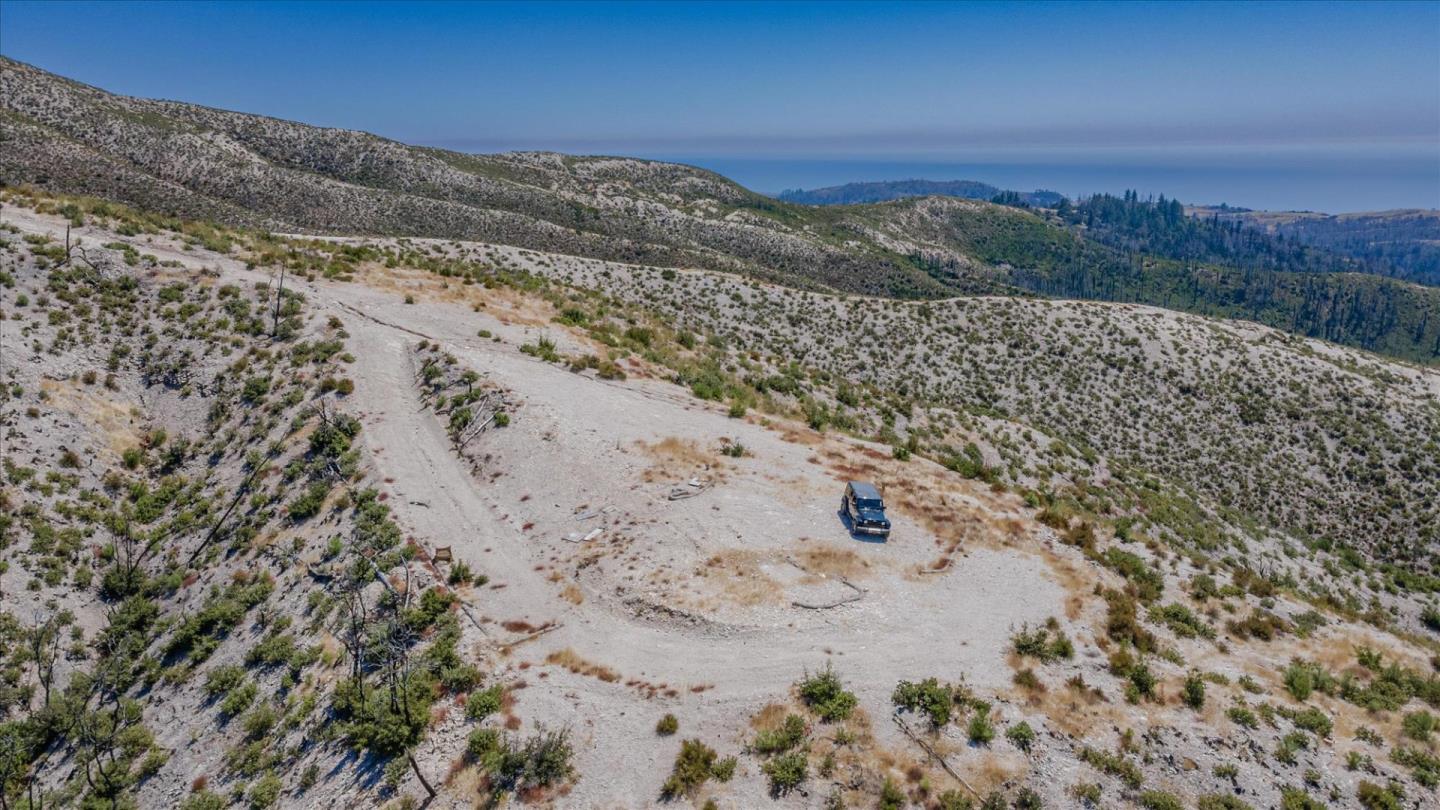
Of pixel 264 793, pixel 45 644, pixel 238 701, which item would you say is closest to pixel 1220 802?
pixel 264 793

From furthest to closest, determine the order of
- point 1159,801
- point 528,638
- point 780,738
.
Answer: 1. point 528,638
2. point 780,738
3. point 1159,801

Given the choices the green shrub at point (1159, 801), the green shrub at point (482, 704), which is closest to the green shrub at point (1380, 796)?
the green shrub at point (1159, 801)

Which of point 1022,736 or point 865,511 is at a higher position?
point 865,511

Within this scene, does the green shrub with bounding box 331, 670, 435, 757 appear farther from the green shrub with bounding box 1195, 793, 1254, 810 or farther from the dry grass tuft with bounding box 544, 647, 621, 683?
the green shrub with bounding box 1195, 793, 1254, 810

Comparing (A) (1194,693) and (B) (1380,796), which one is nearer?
(B) (1380,796)

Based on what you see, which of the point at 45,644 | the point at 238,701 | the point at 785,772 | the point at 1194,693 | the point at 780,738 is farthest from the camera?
the point at 45,644

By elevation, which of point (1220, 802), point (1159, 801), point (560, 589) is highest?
point (560, 589)

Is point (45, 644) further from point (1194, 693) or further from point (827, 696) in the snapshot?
point (1194, 693)

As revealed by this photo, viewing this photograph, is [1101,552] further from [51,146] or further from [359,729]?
[51,146]

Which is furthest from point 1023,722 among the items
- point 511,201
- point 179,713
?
point 511,201
